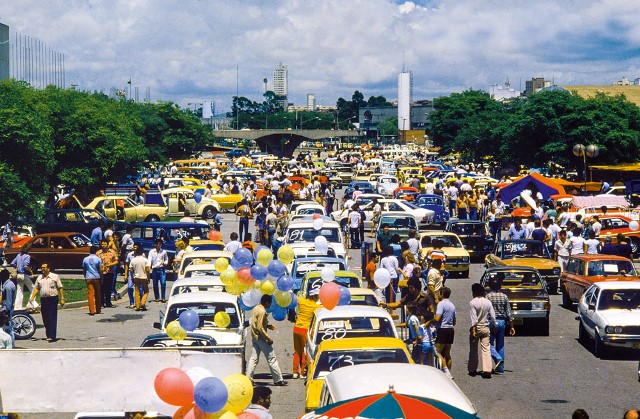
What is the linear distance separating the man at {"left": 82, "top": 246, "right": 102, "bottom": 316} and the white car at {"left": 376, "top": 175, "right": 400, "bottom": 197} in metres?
35.3

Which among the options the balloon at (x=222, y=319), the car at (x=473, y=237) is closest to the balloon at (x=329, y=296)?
the balloon at (x=222, y=319)

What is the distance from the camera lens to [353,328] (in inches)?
589

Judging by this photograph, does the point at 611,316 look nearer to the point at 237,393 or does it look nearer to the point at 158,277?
the point at 237,393

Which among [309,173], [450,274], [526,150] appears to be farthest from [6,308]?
[309,173]

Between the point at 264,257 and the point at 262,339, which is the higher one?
the point at 264,257

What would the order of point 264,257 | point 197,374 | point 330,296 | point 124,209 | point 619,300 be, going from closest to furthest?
1. point 197,374
2. point 330,296
3. point 264,257
4. point 619,300
5. point 124,209

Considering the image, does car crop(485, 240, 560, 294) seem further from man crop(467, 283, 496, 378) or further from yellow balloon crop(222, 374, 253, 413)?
yellow balloon crop(222, 374, 253, 413)

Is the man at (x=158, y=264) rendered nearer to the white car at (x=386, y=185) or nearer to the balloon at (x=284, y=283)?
the balloon at (x=284, y=283)

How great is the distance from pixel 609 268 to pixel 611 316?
5076 mm

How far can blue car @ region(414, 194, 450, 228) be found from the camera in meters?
44.2

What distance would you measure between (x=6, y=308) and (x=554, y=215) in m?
23.0

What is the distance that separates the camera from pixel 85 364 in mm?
11125

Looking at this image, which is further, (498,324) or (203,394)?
(498,324)

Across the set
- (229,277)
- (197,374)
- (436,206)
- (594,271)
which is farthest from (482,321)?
(436,206)
